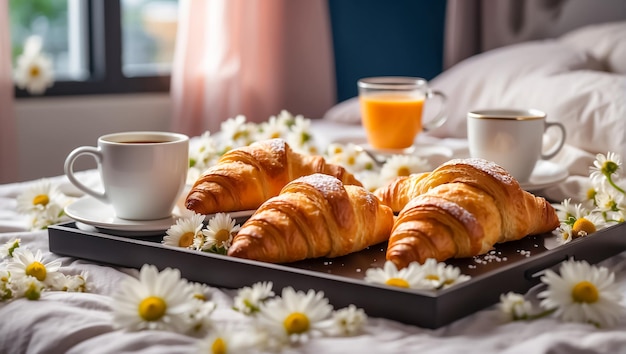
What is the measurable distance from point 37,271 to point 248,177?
0.29m

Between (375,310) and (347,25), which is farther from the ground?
(347,25)

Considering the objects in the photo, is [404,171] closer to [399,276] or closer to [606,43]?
[399,276]

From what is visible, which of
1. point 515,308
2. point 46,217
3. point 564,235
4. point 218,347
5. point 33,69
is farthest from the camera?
point 33,69

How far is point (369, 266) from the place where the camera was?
0.91 m

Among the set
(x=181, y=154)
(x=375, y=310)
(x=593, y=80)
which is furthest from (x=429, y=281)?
(x=593, y=80)

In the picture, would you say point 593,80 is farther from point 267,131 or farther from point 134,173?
point 134,173

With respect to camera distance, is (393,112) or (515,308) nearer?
(515,308)

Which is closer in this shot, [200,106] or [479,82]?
[479,82]

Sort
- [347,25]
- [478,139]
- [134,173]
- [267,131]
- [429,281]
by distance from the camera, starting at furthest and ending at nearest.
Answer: [347,25] → [267,131] → [478,139] → [134,173] → [429,281]

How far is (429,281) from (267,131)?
92cm

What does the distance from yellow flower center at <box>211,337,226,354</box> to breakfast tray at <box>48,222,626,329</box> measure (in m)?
0.16

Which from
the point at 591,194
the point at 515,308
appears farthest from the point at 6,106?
the point at 515,308

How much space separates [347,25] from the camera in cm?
323

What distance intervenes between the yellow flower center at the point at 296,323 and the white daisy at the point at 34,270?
326mm
